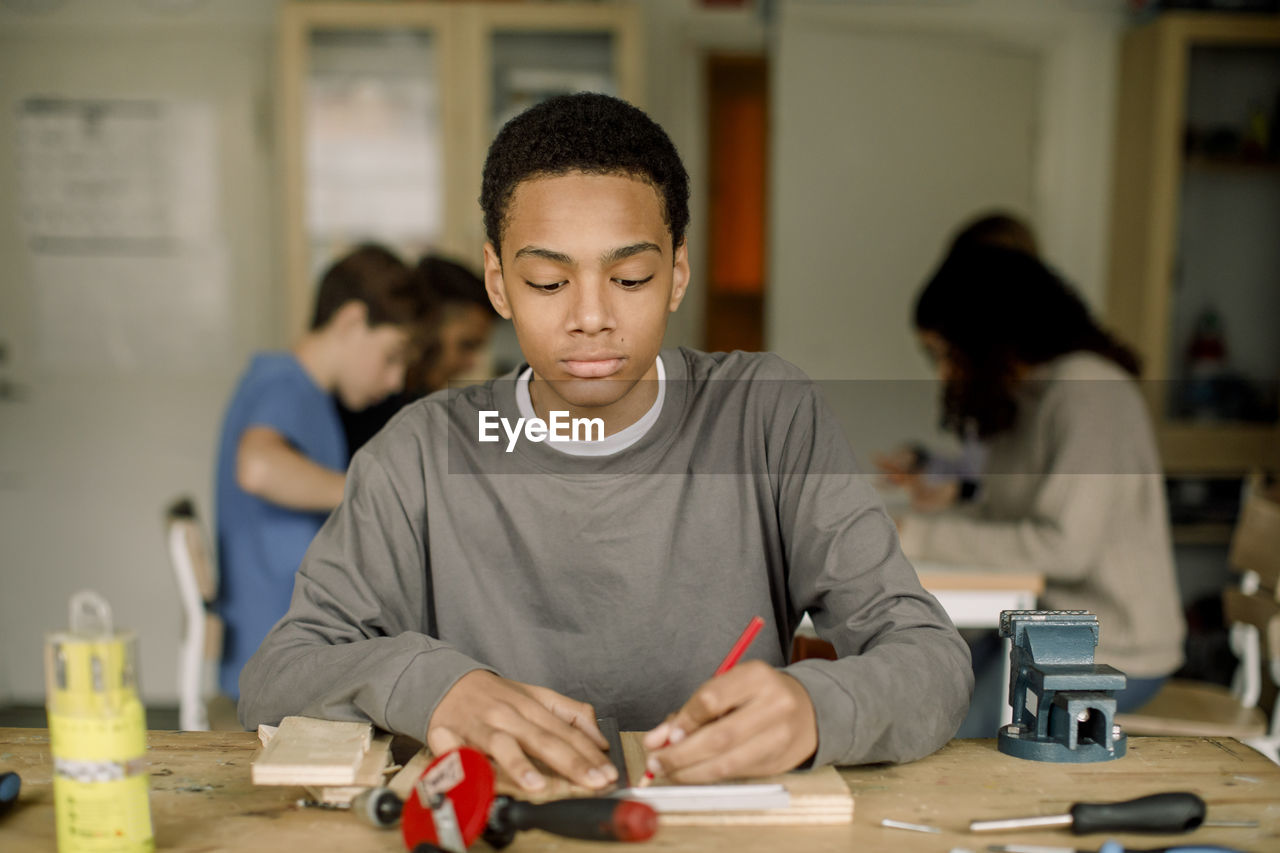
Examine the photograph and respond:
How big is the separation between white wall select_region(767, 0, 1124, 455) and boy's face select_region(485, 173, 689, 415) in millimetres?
2596

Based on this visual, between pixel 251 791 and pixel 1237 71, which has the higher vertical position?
pixel 1237 71

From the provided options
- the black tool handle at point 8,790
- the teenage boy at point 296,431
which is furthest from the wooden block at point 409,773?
the teenage boy at point 296,431

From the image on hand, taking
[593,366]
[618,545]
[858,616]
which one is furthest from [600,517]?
[858,616]

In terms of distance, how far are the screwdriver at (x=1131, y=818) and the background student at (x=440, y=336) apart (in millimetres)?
1922

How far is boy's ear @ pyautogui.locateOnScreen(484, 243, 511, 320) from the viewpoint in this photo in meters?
1.08

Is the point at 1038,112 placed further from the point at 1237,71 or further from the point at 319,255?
the point at 319,255

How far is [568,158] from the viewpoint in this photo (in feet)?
3.33

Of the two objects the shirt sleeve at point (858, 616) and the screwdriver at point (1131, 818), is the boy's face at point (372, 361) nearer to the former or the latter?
the shirt sleeve at point (858, 616)

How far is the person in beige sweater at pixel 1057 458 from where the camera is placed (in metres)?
2.06

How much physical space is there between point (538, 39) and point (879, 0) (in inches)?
47.9

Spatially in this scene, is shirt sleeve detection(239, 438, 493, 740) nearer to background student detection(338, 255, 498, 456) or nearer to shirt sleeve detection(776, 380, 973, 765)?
shirt sleeve detection(776, 380, 973, 765)

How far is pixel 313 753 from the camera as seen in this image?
32.6 inches

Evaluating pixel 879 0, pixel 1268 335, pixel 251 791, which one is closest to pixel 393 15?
pixel 879 0

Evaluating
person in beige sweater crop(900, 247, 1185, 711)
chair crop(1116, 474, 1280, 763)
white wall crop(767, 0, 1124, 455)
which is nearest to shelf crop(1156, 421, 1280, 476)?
white wall crop(767, 0, 1124, 455)
